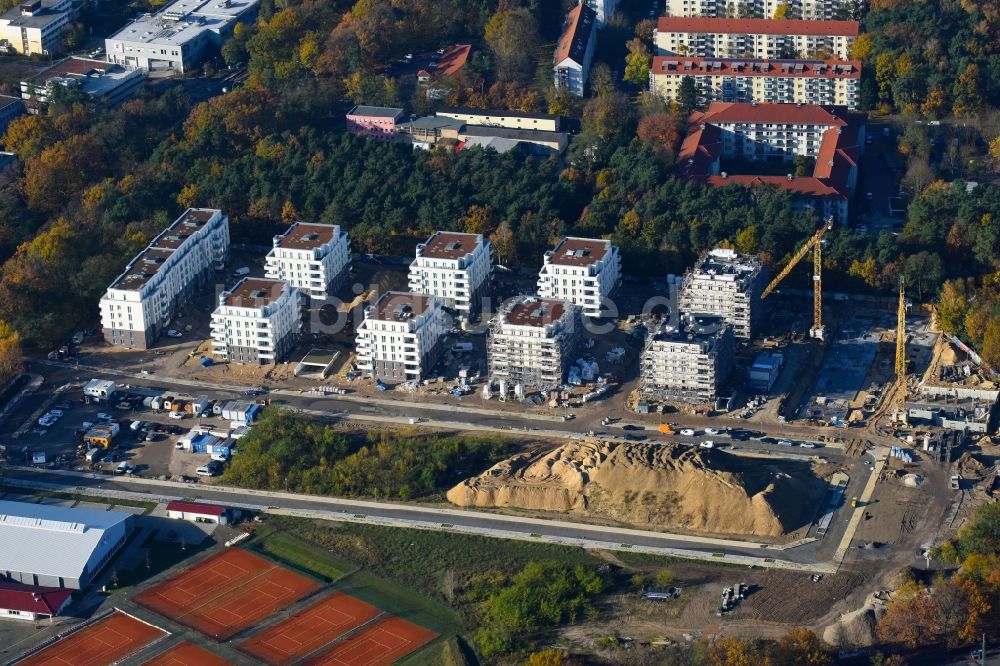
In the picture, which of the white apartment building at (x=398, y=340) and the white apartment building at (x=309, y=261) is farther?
the white apartment building at (x=309, y=261)

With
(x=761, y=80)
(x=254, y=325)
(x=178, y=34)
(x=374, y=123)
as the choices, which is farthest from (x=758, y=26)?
(x=254, y=325)

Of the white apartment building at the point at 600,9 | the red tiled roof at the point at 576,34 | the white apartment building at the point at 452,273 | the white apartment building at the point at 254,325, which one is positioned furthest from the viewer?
the white apartment building at the point at 600,9

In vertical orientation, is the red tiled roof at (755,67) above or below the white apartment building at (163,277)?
above

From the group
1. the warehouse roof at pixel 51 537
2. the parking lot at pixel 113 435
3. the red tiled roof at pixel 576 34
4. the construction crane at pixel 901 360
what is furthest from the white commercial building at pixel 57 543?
the red tiled roof at pixel 576 34

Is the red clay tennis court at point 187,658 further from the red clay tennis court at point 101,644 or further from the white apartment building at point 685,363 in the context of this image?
the white apartment building at point 685,363

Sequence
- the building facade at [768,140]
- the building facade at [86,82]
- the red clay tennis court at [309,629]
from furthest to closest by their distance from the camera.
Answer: the building facade at [86,82]
the building facade at [768,140]
the red clay tennis court at [309,629]

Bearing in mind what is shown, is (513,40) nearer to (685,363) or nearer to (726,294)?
(726,294)

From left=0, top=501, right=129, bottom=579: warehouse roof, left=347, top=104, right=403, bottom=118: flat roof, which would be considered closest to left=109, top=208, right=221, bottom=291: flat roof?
left=347, top=104, right=403, bottom=118: flat roof
